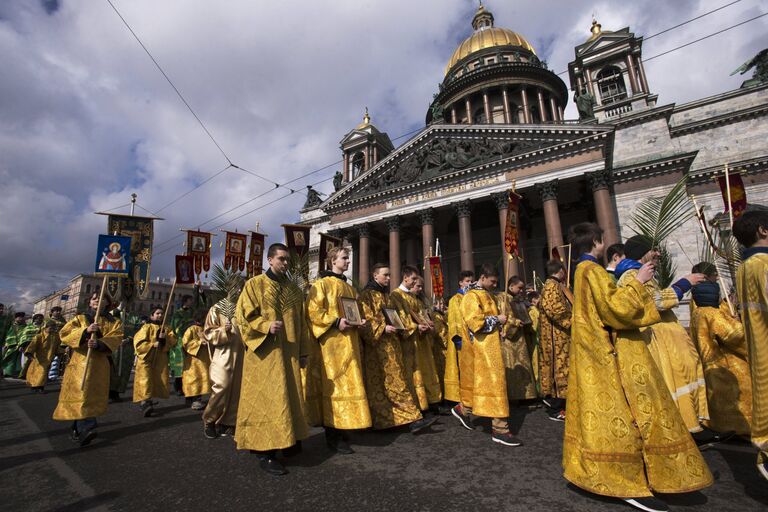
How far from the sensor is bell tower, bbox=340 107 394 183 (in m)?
35.2

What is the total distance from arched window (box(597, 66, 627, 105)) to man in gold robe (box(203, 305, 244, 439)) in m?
33.0

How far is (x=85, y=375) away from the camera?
14.9 ft

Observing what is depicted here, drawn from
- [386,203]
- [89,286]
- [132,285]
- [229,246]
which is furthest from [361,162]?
[89,286]

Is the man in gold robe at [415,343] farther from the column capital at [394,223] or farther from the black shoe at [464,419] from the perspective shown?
the column capital at [394,223]

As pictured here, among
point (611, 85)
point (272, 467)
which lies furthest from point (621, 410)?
point (611, 85)

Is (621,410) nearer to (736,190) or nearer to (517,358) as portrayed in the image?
(517,358)

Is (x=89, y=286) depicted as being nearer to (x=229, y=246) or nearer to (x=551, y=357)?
(x=229, y=246)

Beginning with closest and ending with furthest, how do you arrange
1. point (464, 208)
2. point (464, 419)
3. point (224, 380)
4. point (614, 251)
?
point (614, 251)
point (464, 419)
point (224, 380)
point (464, 208)

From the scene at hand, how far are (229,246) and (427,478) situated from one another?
→ 45.4 feet

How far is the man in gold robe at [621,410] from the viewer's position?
2398 mm

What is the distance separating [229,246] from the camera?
14.8 metres

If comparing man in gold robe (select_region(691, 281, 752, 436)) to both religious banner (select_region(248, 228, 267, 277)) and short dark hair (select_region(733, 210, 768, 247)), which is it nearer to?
short dark hair (select_region(733, 210, 768, 247))

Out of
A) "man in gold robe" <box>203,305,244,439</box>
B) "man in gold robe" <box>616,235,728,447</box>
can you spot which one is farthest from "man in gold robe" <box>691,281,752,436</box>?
"man in gold robe" <box>203,305,244,439</box>

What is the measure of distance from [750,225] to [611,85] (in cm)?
3385
